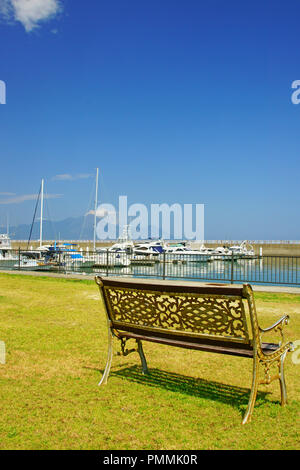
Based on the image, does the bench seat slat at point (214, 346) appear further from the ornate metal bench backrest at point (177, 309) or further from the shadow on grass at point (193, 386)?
Result: the shadow on grass at point (193, 386)

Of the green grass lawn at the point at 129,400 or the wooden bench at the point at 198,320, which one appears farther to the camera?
the wooden bench at the point at 198,320

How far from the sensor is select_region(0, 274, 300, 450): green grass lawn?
12.2 ft

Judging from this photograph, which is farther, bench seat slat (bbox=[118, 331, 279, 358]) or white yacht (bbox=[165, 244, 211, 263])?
white yacht (bbox=[165, 244, 211, 263])

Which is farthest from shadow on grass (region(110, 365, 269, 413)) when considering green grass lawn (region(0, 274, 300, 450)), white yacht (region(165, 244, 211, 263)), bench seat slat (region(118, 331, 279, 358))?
white yacht (region(165, 244, 211, 263))

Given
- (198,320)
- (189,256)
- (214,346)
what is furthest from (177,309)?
(189,256)

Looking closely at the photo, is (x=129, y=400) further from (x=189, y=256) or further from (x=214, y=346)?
(x=189, y=256)

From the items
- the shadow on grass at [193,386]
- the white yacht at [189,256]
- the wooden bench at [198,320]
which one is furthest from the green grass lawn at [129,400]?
the white yacht at [189,256]

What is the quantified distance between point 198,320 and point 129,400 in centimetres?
116

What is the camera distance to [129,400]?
15.3 ft

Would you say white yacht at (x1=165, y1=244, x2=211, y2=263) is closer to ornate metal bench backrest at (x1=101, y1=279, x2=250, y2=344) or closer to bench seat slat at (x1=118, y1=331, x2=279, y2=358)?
ornate metal bench backrest at (x1=101, y1=279, x2=250, y2=344)

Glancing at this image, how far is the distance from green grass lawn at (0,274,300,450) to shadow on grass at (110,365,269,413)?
0.04ft

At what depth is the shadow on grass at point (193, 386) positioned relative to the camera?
4715 millimetres

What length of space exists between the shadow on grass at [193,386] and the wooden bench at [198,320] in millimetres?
400
